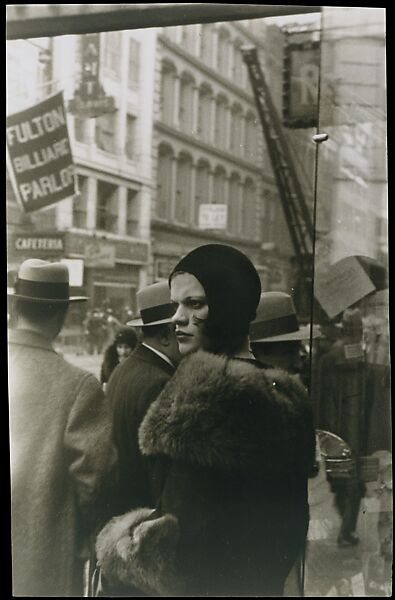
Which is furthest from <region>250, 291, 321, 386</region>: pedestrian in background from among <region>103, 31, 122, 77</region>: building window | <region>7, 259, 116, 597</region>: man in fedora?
<region>103, 31, 122, 77</region>: building window

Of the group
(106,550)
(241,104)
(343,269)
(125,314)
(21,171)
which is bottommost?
(106,550)

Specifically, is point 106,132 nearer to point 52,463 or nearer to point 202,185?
point 202,185

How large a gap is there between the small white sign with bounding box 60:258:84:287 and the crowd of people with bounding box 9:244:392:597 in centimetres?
5

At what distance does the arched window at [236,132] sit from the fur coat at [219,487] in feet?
3.54

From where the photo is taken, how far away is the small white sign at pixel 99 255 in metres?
3.72

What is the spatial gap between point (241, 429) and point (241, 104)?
1678 mm

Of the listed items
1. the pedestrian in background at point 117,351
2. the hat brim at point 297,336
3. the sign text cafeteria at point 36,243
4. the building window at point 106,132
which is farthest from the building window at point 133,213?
the hat brim at point 297,336

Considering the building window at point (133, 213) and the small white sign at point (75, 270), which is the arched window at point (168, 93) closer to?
the building window at point (133, 213)

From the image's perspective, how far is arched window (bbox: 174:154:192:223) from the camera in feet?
12.1

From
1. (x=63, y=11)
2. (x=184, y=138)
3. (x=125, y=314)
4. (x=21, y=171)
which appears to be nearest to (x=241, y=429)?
(x=125, y=314)

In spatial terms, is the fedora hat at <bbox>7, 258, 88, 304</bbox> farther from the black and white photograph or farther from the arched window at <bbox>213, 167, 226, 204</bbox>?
the arched window at <bbox>213, 167, 226, 204</bbox>

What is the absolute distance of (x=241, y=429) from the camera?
3533 millimetres

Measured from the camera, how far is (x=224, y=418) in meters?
3.52

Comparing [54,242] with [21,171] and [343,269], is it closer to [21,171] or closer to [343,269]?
[21,171]
